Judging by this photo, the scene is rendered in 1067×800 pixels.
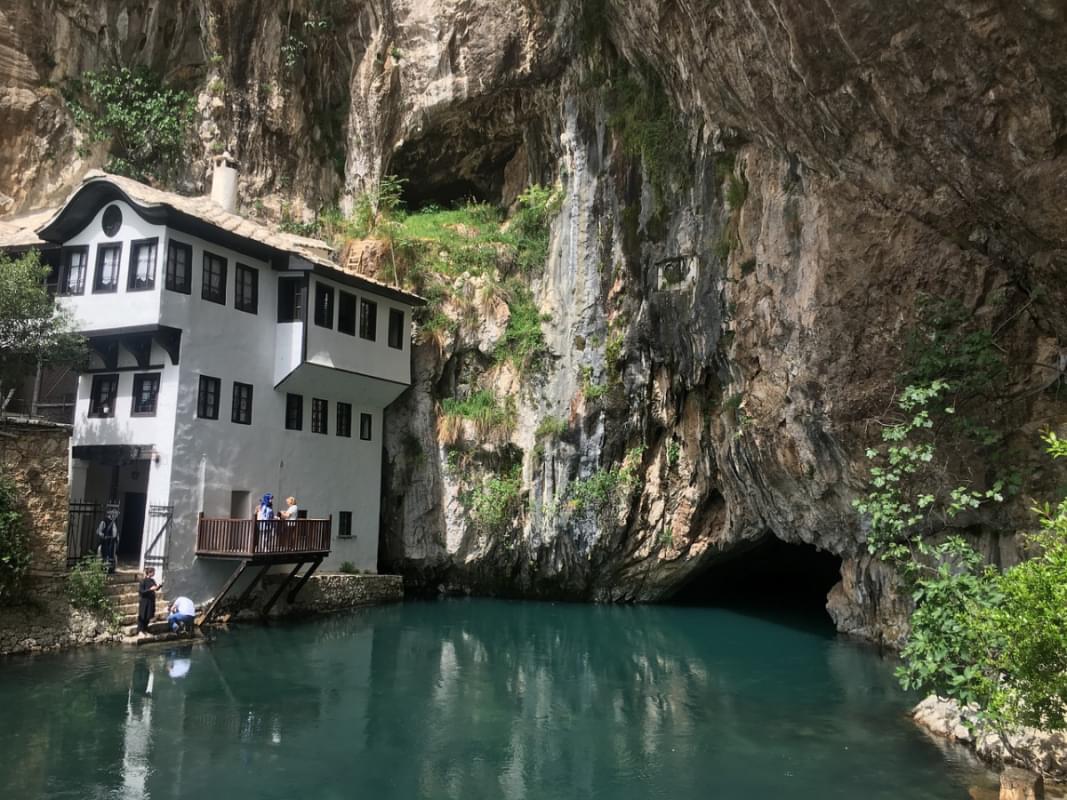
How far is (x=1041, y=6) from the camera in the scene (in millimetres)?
10594

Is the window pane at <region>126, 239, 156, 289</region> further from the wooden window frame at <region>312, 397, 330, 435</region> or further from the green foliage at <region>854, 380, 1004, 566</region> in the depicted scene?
the green foliage at <region>854, 380, 1004, 566</region>

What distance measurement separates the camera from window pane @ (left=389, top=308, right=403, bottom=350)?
2755 cm

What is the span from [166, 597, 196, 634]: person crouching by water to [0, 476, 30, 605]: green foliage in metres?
3.35

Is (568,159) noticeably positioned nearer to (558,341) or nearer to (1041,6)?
(558,341)

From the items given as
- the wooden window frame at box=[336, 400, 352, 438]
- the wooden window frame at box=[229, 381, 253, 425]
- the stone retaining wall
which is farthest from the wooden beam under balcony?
the wooden window frame at box=[336, 400, 352, 438]

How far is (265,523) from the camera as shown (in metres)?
21.8

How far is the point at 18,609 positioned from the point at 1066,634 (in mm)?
19042

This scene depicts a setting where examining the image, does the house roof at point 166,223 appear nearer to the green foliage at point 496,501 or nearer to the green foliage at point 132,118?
the green foliage at point 132,118

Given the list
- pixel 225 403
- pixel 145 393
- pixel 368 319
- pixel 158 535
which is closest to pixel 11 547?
pixel 158 535

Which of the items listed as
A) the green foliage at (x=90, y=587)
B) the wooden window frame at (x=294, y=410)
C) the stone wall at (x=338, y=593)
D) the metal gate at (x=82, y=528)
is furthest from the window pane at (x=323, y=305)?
the green foliage at (x=90, y=587)

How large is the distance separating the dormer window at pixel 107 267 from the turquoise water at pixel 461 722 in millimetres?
9598

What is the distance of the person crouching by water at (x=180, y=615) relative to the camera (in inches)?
779

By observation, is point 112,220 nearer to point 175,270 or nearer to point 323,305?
point 175,270

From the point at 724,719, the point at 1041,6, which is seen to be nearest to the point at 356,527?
the point at 724,719
